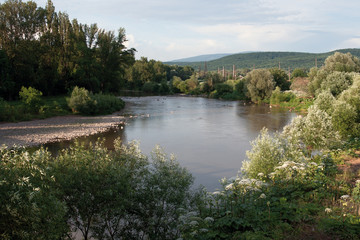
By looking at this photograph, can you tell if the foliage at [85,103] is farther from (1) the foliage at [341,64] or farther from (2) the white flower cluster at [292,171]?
(1) the foliage at [341,64]

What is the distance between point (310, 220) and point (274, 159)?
3.96 meters

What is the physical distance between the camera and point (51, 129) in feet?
76.9

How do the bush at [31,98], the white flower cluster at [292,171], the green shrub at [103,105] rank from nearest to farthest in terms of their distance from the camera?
1. the white flower cluster at [292,171]
2. the bush at [31,98]
3. the green shrub at [103,105]

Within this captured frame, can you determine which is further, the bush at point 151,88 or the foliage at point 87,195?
the bush at point 151,88

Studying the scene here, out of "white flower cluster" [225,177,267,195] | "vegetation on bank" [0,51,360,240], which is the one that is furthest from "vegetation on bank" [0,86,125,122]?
"white flower cluster" [225,177,267,195]

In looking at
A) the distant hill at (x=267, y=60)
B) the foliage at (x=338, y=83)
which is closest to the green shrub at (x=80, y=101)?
the foliage at (x=338, y=83)

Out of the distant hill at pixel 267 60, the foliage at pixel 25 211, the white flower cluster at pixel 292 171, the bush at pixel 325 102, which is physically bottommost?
the white flower cluster at pixel 292 171

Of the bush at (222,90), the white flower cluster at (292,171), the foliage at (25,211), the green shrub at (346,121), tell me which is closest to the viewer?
the foliage at (25,211)

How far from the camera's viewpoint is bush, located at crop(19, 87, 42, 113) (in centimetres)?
2731

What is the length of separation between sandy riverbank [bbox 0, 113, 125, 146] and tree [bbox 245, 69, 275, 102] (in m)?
28.2

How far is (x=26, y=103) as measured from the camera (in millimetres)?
27703

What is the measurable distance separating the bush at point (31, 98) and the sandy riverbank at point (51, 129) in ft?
6.24

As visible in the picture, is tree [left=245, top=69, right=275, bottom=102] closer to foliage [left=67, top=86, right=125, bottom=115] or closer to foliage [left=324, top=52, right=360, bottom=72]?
foliage [left=324, top=52, right=360, bottom=72]

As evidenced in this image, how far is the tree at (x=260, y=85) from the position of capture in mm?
49594
